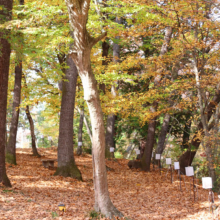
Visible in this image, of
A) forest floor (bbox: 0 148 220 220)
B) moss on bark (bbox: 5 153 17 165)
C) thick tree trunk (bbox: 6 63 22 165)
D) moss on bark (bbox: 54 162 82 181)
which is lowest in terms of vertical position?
forest floor (bbox: 0 148 220 220)

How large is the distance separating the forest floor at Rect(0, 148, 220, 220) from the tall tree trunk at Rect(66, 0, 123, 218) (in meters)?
0.59

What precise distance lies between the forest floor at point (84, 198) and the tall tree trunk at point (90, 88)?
59 cm

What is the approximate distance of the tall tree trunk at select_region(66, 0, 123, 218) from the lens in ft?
17.4

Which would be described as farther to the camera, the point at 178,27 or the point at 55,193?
the point at 178,27

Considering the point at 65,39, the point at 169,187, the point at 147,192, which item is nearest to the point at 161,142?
the point at 169,187

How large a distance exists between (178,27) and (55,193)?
24.2ft

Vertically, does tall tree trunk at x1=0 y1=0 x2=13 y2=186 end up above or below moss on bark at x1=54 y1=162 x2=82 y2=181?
above

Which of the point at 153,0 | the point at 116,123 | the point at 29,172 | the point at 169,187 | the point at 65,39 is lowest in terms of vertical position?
the point at 169,187

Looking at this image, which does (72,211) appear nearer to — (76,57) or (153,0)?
(76,57)

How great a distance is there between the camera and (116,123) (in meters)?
19.1

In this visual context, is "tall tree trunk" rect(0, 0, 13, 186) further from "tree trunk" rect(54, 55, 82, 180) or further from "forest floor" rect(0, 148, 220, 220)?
"tree trunk" rect(54, 55, 82, 180)

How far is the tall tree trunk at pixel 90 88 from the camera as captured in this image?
5289 millimetres

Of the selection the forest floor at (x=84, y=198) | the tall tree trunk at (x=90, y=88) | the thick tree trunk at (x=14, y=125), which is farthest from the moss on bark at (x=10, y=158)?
the tall tree trunk at (x=90, y=88)

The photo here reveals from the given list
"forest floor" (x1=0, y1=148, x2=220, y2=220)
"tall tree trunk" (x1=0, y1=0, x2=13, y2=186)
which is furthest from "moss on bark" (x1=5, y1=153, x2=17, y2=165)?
"tall tree trunk" (x1=0, y1=0, x2=13, y2=186)
